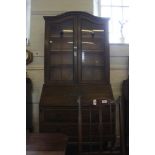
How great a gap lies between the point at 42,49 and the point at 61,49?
43 centimetres

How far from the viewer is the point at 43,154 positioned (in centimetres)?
161

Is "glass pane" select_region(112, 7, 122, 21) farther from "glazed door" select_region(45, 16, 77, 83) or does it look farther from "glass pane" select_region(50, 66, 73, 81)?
"glass pane" select_region(50, 66, 73, 81)

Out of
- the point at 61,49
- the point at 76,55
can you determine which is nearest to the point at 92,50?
the point at 76,55

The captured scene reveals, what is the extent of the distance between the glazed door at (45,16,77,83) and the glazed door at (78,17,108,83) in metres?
0.11

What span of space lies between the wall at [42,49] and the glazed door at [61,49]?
34cm

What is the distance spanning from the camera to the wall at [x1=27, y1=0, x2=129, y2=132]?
4.14 meters

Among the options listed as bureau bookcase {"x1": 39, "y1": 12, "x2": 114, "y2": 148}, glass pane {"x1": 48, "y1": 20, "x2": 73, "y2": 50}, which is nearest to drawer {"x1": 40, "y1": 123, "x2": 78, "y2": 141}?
bureau bookcase {"x1": 39, "y1": 12, "x2": 114, "y2": 148}

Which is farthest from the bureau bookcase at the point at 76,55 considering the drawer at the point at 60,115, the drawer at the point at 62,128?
the drawer at the point at 62,128

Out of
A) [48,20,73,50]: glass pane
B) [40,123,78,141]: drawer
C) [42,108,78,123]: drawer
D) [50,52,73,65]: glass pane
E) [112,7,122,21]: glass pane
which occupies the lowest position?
[40,123,78,141]: drawer

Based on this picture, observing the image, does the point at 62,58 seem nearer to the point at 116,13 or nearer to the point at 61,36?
the point at 61,36

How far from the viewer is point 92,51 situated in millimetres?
3928

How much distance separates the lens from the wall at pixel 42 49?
4.14m
